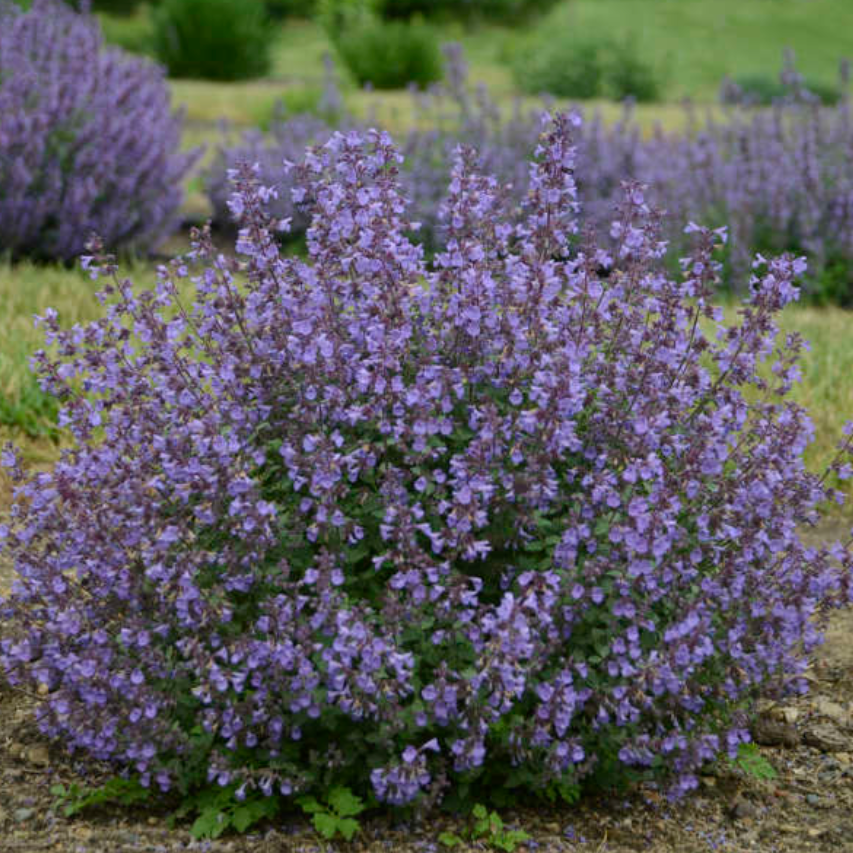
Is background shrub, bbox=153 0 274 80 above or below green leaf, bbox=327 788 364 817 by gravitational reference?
above

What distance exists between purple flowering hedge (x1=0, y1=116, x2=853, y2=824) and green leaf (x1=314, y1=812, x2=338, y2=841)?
75mm

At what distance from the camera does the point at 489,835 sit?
269 centimetres

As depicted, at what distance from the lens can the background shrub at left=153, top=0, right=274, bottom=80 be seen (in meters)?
17.0

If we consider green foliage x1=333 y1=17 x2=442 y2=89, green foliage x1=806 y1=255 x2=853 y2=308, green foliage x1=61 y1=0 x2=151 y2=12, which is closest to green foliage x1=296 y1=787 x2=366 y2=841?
green foliage x1=806 y1=255 x2=853 y2=308

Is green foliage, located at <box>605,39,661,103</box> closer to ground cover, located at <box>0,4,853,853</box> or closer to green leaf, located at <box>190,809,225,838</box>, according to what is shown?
ground cover, located at <box>0,4,853,853</box>

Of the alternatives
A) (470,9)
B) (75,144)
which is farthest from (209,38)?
(75,144)

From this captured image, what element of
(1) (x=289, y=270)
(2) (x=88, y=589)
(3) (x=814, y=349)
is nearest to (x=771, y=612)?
(1) (x=289, y=270)

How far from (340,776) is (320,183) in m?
1.27

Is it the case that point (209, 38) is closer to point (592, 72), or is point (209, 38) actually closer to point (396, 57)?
point (396, 57)

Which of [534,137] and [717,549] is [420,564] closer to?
[717,549]

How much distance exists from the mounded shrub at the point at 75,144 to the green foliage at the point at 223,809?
15.9 feet

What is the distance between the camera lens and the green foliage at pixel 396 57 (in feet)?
53.4

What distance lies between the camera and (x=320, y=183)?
9.27 ft

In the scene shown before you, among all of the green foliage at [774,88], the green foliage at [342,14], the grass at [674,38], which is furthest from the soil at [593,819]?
the green foliage at [342,14]
